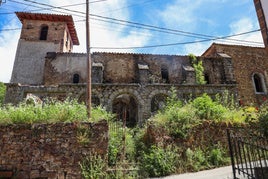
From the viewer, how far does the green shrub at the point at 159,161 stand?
Result: 6152mm

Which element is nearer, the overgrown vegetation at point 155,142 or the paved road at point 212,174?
the paved road at point 212,174

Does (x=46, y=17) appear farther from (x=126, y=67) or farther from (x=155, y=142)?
(x=155, y=142)

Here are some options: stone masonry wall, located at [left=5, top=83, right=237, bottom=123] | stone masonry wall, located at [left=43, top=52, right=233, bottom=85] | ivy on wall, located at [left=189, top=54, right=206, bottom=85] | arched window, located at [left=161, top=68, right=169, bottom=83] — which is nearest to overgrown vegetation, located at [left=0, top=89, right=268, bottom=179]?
stone masonry wall, located at [left=5, top=83, right=237, bottom=123]

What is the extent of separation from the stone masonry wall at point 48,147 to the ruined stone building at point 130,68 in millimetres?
9524

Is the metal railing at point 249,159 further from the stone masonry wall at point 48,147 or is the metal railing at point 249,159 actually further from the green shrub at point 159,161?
the stone masonry wall at point 48,147

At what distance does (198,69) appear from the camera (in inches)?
762

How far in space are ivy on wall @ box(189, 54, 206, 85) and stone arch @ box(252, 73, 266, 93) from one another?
623 cm

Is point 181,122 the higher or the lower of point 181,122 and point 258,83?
the lower

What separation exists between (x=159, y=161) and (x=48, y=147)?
354 cm

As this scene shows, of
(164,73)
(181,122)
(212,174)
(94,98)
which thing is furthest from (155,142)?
(164,73)

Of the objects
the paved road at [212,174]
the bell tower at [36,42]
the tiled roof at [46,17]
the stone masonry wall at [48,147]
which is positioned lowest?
the paved road at [212,174]

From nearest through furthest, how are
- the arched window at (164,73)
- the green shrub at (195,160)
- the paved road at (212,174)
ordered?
the paved road at (212,174)
the green shrub at (195,160)
the arched window at (164,73)

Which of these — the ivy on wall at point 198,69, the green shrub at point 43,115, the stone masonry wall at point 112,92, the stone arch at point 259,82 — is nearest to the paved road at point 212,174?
the green shrub at point 43,115

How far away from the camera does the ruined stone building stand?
695 inches
